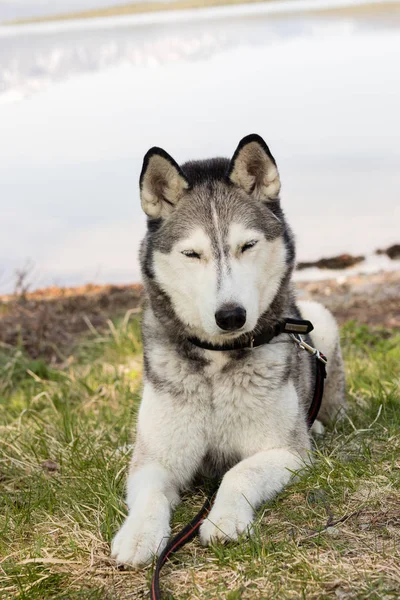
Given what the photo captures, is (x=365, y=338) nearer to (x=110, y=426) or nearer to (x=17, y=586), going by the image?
(x=110, y=426)

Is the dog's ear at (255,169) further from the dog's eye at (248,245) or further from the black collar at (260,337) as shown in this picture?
the black collar at (260,337)

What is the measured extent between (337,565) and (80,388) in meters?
3.86

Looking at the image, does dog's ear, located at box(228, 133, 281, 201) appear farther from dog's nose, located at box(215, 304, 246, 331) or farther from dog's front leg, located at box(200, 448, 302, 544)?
dog's front leg, located at box(200, 448, 302, 544)

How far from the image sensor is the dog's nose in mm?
3400

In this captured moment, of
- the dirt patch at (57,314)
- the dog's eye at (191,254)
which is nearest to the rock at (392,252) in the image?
the dirt patch at (57,314)

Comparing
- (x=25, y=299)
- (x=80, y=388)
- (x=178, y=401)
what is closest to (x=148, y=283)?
(x=178, y=401)

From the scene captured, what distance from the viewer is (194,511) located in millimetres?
3754

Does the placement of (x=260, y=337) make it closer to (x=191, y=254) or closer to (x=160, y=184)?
(x=191, y=254)

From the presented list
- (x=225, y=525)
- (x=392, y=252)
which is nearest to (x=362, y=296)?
(x=392, y=252)

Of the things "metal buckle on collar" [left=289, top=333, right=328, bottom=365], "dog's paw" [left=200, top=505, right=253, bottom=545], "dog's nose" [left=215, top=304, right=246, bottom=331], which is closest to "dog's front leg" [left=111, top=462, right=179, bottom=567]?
"dog's paw" [left=200, top=505, right=253, bottom=545]

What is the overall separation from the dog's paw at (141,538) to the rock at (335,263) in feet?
26.6

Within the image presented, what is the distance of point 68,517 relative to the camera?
12.3ft

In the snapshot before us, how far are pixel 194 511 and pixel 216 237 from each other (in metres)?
1.41

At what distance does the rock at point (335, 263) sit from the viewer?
36.7ft
